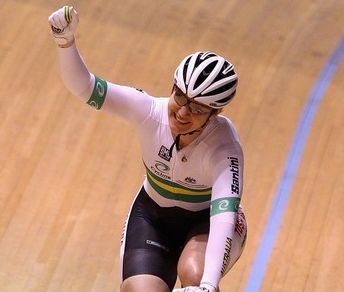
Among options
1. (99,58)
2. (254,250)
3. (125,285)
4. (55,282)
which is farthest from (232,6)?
(125,285)

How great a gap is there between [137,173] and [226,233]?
2.26 m

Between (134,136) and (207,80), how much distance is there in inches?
96.6

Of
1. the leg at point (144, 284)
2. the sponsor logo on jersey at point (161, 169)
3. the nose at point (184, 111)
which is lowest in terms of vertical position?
the leg at point (144, 284)

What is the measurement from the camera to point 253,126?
241 inches

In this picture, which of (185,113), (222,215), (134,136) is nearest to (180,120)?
(185,113)

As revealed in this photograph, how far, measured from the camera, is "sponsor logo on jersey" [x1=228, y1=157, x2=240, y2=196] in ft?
12.2

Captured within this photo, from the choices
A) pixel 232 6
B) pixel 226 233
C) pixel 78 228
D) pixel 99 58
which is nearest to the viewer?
pixel 226 233

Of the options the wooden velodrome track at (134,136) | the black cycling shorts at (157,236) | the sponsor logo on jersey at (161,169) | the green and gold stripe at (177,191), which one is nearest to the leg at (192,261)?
the black cycling shorts at (157,236)

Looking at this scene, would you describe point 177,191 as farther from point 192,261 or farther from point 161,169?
point 192,261

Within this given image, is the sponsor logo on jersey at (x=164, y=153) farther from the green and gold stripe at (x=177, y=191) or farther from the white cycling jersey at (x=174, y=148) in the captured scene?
the green and gold stripe at (x=177, y=191)

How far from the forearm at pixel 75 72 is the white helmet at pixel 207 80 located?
1.42 ft

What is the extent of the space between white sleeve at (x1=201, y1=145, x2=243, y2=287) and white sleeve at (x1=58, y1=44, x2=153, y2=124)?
45 centimetres

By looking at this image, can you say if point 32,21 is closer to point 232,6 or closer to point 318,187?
point 232,6

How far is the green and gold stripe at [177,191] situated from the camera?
408cm
